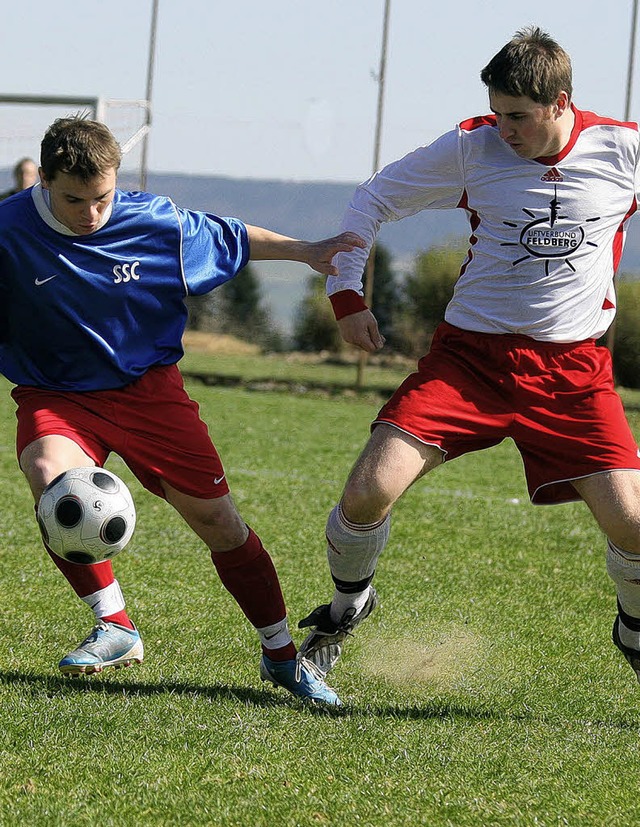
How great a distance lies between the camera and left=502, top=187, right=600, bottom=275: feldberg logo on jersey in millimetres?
3869

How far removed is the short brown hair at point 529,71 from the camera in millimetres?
3639

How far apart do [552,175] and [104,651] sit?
227 centimetres

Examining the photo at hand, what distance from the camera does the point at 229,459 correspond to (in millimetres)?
10062


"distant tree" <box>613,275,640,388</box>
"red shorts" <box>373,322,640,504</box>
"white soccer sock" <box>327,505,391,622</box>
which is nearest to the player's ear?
"red shorts" <box>373,322,640,504</box>

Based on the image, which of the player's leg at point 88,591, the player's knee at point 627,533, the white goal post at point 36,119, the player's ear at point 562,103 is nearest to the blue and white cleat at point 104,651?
the player's leg at point 88,591

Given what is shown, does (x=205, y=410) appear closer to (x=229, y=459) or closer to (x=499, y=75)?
(x=229, y=459)

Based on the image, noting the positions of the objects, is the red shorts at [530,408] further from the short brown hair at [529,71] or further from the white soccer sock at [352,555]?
the short brown hair at [529,71]

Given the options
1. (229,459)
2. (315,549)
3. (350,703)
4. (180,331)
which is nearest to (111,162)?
(180,331)

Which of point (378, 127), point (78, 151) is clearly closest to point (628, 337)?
point (378, 127)

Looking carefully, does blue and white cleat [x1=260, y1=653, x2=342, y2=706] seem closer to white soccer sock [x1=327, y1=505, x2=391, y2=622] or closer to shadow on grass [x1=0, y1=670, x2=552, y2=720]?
shadow on grass [x1=0, y1=670, x2=552, y2=720]

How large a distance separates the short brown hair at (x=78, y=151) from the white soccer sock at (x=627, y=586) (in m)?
2.06

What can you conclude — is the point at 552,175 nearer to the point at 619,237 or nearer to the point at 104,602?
the point at 619,237

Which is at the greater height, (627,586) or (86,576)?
(627,586)

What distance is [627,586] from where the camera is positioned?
12.8 ft
